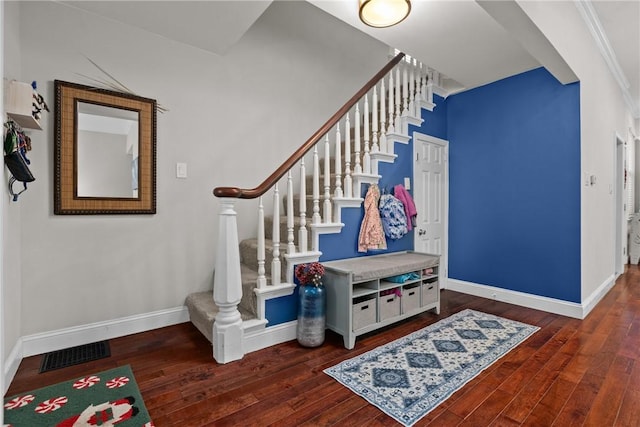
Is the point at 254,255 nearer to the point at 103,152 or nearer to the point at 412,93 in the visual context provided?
the point at 103,152

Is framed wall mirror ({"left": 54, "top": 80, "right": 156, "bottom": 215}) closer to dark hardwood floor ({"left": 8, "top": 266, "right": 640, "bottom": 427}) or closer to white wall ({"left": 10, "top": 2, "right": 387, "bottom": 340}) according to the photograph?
white wall ({"left": 10, "top": 2, "right": 387, "bottom": 340})

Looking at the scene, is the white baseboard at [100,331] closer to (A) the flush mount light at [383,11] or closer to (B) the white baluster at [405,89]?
(A) the flush mount light at [383,11]

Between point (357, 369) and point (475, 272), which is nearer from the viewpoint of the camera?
point (357, 369)

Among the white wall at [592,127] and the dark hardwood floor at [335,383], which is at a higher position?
the white wall at [592,127]

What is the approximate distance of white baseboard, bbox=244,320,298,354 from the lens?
2482 mm

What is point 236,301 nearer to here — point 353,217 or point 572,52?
point 353,217

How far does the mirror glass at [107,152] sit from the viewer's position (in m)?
2.59

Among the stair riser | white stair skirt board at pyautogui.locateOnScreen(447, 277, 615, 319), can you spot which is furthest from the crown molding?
the stair riser

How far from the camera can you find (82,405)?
1.84 meters

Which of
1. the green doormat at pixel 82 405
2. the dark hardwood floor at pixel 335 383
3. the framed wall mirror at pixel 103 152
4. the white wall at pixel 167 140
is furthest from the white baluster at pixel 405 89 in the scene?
the green doormat at pixel 82 405

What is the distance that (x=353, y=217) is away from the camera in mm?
3158

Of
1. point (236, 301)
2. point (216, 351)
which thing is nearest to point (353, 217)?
point (236, 301)

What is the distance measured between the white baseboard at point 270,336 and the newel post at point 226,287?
0.42ft

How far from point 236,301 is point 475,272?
3035mm
